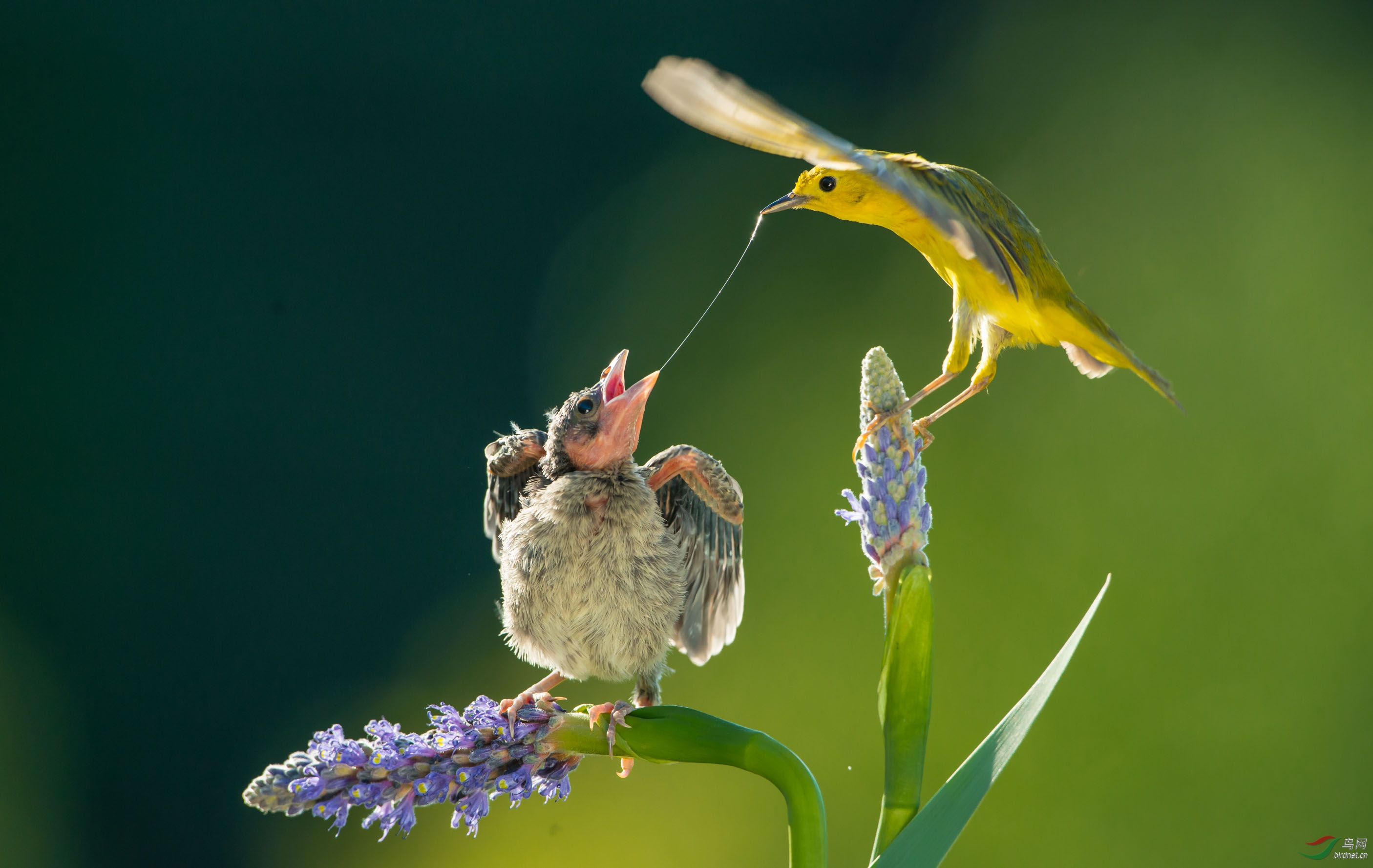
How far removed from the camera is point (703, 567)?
1340 millimetres

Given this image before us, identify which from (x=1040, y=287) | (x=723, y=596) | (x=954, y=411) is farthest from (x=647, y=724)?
(x=954, y=411)

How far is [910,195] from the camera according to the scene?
850mm

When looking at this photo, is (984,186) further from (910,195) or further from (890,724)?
(890,724)

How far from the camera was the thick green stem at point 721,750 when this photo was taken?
0.83 meters

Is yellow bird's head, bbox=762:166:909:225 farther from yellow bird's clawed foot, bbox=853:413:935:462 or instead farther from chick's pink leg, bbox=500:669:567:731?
chick's pink leg, bbox=500:669:567:731

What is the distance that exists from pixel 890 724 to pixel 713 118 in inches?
21.3

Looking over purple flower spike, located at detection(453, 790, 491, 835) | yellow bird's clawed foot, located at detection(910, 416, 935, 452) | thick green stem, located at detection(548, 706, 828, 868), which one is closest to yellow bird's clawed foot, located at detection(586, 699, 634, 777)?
thick green stem, located at detection(548, 706, 828, 868)

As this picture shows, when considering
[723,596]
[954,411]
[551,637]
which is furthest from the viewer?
[954,411]

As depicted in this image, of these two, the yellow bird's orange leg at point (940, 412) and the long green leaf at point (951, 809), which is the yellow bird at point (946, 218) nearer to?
the yellow bird's orange leg at point (940, 412)

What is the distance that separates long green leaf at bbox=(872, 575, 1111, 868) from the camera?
2.38 ft

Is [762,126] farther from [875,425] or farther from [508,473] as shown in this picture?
[508,473]

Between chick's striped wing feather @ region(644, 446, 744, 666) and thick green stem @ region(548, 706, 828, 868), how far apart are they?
39cm
